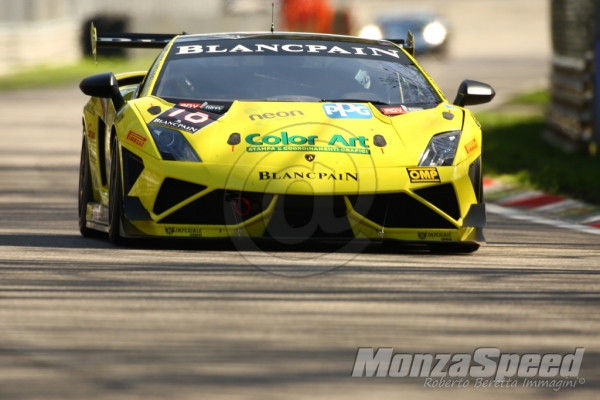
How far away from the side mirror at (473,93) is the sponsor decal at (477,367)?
3654mm

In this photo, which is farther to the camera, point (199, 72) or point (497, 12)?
point (497, 12)

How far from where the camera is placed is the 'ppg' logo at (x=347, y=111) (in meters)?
7.41

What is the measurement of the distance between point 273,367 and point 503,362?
776 millimetres

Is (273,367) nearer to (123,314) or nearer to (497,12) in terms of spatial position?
(123,314)

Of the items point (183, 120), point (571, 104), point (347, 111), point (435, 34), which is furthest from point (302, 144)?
point (435, 34)

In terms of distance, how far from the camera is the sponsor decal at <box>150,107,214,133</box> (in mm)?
7159

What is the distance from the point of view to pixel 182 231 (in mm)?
6988

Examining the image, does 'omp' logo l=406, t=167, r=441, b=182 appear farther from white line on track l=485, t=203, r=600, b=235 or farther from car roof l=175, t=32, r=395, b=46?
white line on track l=485, t=203, r=600, b=235

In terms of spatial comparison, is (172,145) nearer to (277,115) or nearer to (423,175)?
(277,115)

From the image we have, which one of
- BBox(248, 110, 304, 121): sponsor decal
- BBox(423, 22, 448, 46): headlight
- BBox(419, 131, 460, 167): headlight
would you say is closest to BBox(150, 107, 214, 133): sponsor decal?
BBox(248, 110, 304, 121): sponsor decal

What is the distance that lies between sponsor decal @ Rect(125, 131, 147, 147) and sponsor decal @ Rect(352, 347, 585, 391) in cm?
277

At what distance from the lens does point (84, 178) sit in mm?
8656

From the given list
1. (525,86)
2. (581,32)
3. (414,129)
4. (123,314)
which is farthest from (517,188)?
(525,86)

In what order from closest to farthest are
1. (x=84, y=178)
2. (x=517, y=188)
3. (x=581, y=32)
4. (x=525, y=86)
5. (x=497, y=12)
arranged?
(x=84, y=178) → (x=517, y=188) → (x=581, y=32) → (x=525, y=86) → (x=497, y=12)
